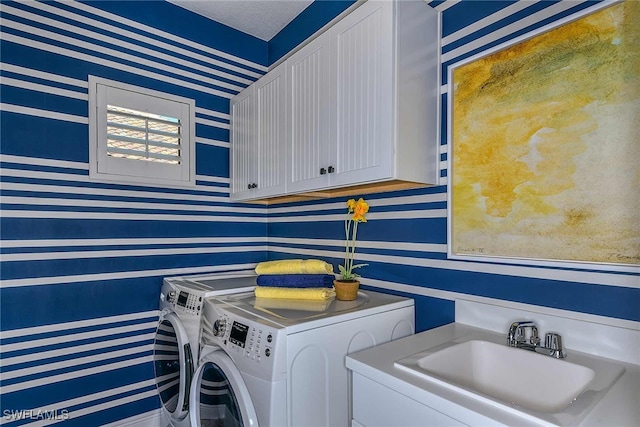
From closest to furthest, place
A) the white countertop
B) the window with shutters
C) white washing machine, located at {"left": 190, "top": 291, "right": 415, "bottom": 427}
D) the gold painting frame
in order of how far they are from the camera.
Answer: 1. the white countertop
2. the gold painting frame
3. white washing machine, located at {"left": 190, "top": 291, "right": 415, "bottom": 427}
4. the window with shutters

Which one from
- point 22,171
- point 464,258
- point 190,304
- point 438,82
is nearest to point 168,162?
point 22,171

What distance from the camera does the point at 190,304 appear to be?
1.80 metres

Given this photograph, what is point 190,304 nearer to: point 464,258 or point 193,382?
point 193,382

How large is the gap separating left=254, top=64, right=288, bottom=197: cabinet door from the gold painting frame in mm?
917

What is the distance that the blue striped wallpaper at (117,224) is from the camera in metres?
1.57

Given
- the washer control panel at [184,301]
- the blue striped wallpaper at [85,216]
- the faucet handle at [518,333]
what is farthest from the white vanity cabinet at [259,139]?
the faucet handle at [518,333]

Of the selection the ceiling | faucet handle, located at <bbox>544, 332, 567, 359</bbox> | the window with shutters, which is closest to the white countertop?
faucet handle, located at <bbox>544, 332, 567, 359</bbox>

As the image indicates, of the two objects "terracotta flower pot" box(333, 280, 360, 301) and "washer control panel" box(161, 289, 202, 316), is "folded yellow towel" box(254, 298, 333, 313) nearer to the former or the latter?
"terracotta flower pot" box(333, 280, 360, 301)

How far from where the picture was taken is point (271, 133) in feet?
6.88

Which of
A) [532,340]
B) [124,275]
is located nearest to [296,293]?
[532,340]

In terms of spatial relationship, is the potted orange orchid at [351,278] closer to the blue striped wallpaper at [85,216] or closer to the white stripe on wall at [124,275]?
the white stripe on wall at [124,275]

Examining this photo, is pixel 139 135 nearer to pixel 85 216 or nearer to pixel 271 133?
pixel 85 216

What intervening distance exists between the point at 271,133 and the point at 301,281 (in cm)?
92

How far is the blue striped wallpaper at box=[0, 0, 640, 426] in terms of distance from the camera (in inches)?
61.8
